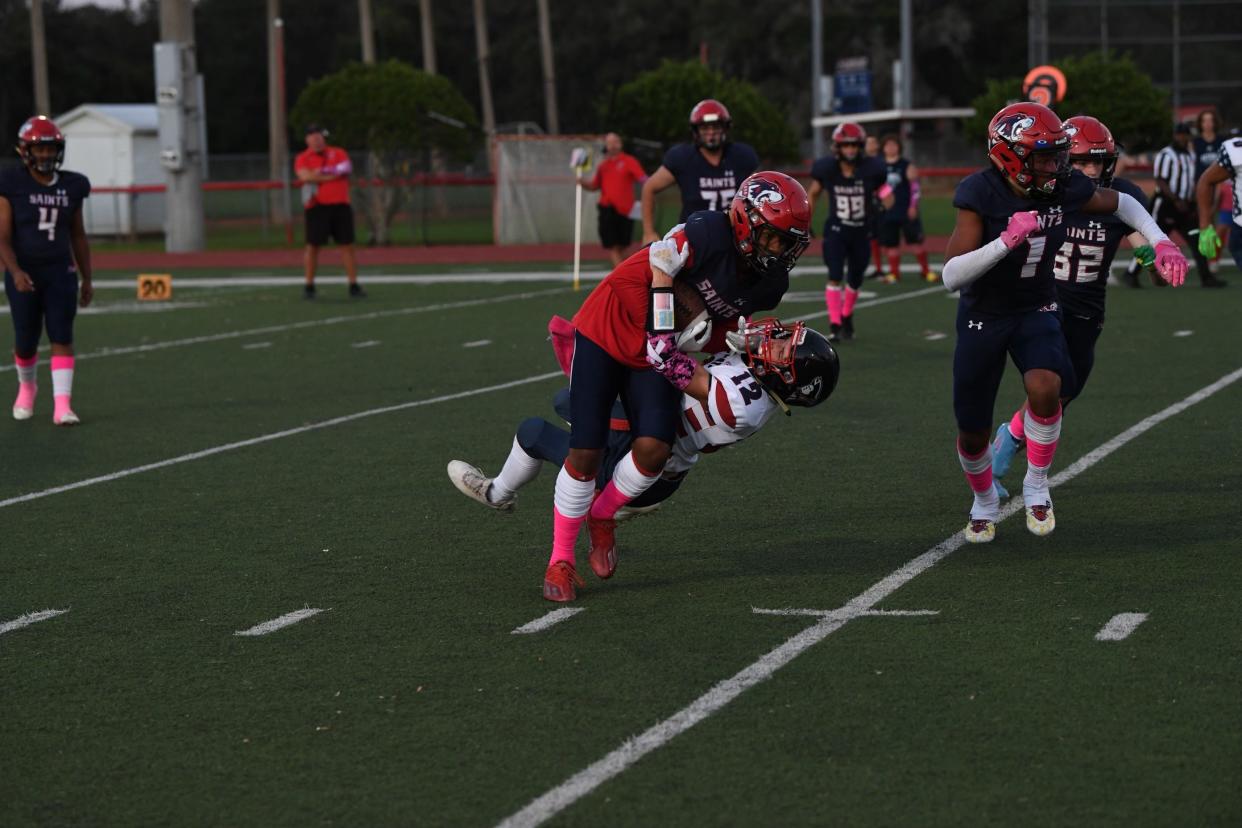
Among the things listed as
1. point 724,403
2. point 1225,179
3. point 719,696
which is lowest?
point 719,696

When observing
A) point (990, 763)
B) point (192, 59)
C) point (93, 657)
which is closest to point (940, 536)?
point (990, 763)

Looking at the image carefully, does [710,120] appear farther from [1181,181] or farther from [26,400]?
[1181,181]

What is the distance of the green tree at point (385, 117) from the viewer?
3909 centimetres

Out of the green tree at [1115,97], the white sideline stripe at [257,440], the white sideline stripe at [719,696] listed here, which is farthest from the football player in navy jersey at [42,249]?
the green tree at [1115,97]

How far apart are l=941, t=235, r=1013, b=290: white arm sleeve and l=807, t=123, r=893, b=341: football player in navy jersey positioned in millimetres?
8569

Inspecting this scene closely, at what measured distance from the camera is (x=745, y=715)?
5512 mm

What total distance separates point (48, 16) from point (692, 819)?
2851 inches

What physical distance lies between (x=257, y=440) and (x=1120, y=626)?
6339 millimetres

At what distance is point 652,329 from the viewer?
21.9 ft

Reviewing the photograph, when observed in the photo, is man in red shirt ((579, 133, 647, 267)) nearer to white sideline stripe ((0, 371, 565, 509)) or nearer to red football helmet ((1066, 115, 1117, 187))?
white sideline stripe ((0, 371, 565, 509))

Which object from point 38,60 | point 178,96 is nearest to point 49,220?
point 178,96

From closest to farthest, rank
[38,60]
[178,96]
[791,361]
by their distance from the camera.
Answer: [791,361], [178,96], [38,60]

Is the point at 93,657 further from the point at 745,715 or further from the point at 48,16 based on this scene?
the point at 48,16

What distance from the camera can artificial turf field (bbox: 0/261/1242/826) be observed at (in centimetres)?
490
